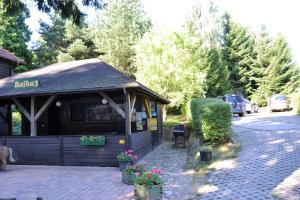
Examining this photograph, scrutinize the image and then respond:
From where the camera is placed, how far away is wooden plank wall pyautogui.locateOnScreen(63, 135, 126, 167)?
11547mm

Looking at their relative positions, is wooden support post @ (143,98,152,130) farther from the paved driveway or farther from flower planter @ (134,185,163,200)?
flower planter @ (134,185,163,200)

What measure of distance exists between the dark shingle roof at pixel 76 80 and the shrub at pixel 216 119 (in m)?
2.49

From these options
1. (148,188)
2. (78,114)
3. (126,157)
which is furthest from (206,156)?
(78,114)

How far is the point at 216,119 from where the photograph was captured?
11.9 metres

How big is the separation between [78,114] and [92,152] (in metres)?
3.98

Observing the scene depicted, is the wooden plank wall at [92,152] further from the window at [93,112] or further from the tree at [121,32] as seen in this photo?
the tree at [121,32]

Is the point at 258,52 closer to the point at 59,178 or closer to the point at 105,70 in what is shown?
the point at 105,70

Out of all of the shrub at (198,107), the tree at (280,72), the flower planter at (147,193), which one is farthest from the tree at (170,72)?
the tree at (280,72)

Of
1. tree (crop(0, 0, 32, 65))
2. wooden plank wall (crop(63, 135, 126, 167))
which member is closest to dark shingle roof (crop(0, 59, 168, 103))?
wooden plank wall (crop(63, 135, 126, 167))

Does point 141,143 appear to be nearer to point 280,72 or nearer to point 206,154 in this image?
point 206,154

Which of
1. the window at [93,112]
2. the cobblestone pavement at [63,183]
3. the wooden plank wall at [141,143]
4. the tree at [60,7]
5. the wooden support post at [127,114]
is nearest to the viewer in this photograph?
the tree at [60,7]

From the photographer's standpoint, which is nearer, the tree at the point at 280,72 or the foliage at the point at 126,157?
the foliage at the point at 126,157

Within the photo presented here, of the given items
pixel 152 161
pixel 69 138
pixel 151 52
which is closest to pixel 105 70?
pixel 69 138

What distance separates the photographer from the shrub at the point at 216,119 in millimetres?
11906
